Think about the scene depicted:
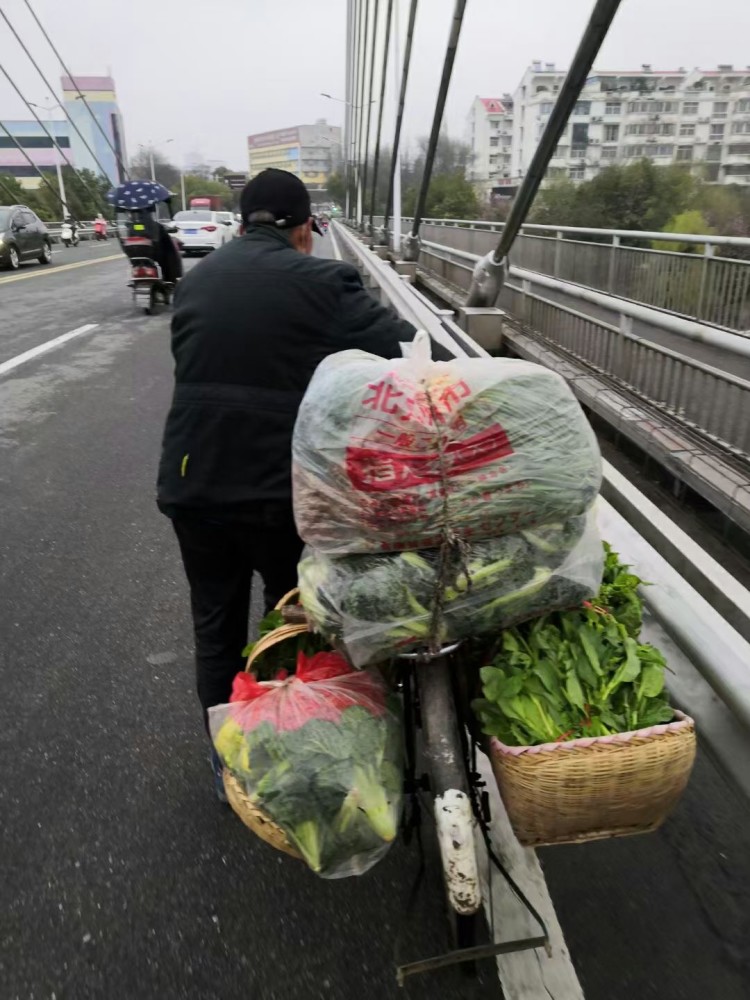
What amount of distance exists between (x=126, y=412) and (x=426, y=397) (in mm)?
6704

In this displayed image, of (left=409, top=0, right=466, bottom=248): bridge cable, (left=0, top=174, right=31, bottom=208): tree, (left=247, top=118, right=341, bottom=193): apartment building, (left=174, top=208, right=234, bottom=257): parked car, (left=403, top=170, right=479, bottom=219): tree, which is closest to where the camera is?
(left=409, top=0, right=466, bottom=248): bridge cable

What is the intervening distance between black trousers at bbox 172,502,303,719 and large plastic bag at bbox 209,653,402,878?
637 millimetres

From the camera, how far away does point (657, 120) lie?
1332cm

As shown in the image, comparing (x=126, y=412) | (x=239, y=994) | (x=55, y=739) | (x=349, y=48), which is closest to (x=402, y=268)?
(x=126, y=412)

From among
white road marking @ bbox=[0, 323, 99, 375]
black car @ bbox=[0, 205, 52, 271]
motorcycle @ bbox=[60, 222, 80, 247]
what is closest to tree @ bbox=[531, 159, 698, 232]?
white road marking @ bbox=[0, 323, 99, 375]

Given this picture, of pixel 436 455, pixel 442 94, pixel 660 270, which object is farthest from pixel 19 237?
Answer: pixel 436 455

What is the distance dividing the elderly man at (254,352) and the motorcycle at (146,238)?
11.1m

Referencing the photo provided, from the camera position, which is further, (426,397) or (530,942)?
(530,942)

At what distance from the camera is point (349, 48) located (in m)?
45.6

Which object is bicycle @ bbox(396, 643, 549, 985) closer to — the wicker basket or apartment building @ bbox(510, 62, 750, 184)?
the wicker basket

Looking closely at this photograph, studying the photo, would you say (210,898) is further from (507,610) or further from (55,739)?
(507,610)

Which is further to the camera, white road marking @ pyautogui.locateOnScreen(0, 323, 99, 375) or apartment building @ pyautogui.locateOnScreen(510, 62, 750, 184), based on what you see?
apartment building @ pyautogui.locateOnScreen(510, 62, 750, 184)

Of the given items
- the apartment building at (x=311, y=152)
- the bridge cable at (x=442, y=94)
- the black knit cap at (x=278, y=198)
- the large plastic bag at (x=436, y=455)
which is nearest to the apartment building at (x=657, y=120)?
the bridge cable at (x=442, y=94)

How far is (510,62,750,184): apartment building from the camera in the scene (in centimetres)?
1055
